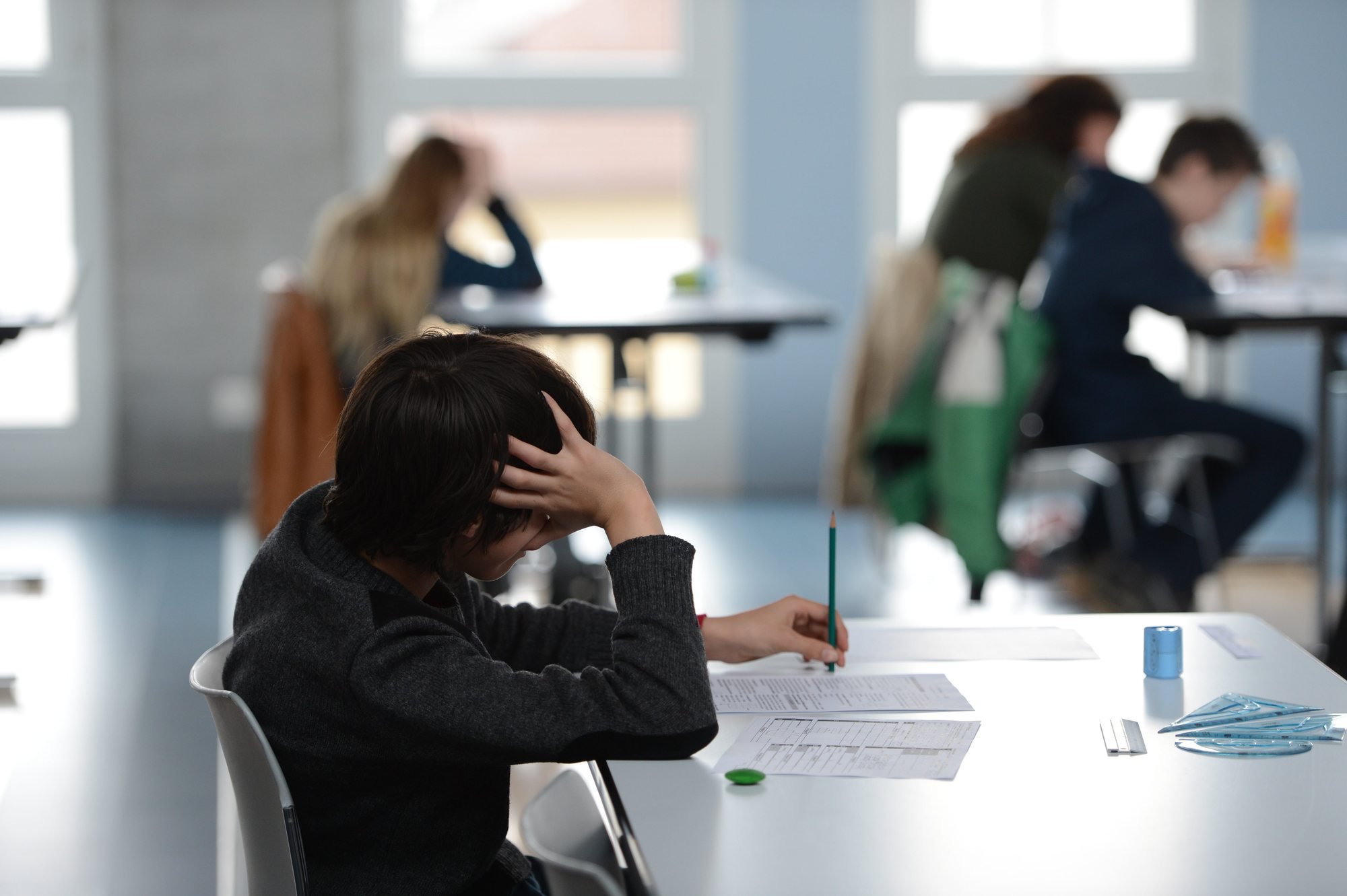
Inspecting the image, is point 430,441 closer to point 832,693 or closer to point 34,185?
point 832,693

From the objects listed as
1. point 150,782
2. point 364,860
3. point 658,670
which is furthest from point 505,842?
point 150,782

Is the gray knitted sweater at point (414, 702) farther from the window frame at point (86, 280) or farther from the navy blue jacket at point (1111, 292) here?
the window frame at point (86, 280)

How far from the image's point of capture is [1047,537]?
14.7 ft

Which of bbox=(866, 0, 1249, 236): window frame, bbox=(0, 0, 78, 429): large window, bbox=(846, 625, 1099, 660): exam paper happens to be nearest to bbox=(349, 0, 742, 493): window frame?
bbox=(866, 0, 1249, 236): window frame

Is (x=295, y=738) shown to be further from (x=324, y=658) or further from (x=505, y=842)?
(x=505, y=842)

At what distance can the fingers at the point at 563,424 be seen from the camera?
116 centimetres

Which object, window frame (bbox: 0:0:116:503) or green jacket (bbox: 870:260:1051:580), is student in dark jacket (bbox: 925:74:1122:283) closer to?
green jacket (bbox: 870:260:1051:580)

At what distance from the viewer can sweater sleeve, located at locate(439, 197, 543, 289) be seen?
4035mm

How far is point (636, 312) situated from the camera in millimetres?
3660

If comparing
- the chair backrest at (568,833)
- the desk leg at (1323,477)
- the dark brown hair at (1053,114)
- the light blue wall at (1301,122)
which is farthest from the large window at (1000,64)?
the chair backrest at (568,833)

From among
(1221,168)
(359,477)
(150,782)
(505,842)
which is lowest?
(150,782)

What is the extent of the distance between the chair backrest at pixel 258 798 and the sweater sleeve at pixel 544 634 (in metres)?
0.27

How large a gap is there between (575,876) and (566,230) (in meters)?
4.83

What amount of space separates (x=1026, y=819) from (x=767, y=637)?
0.41m
